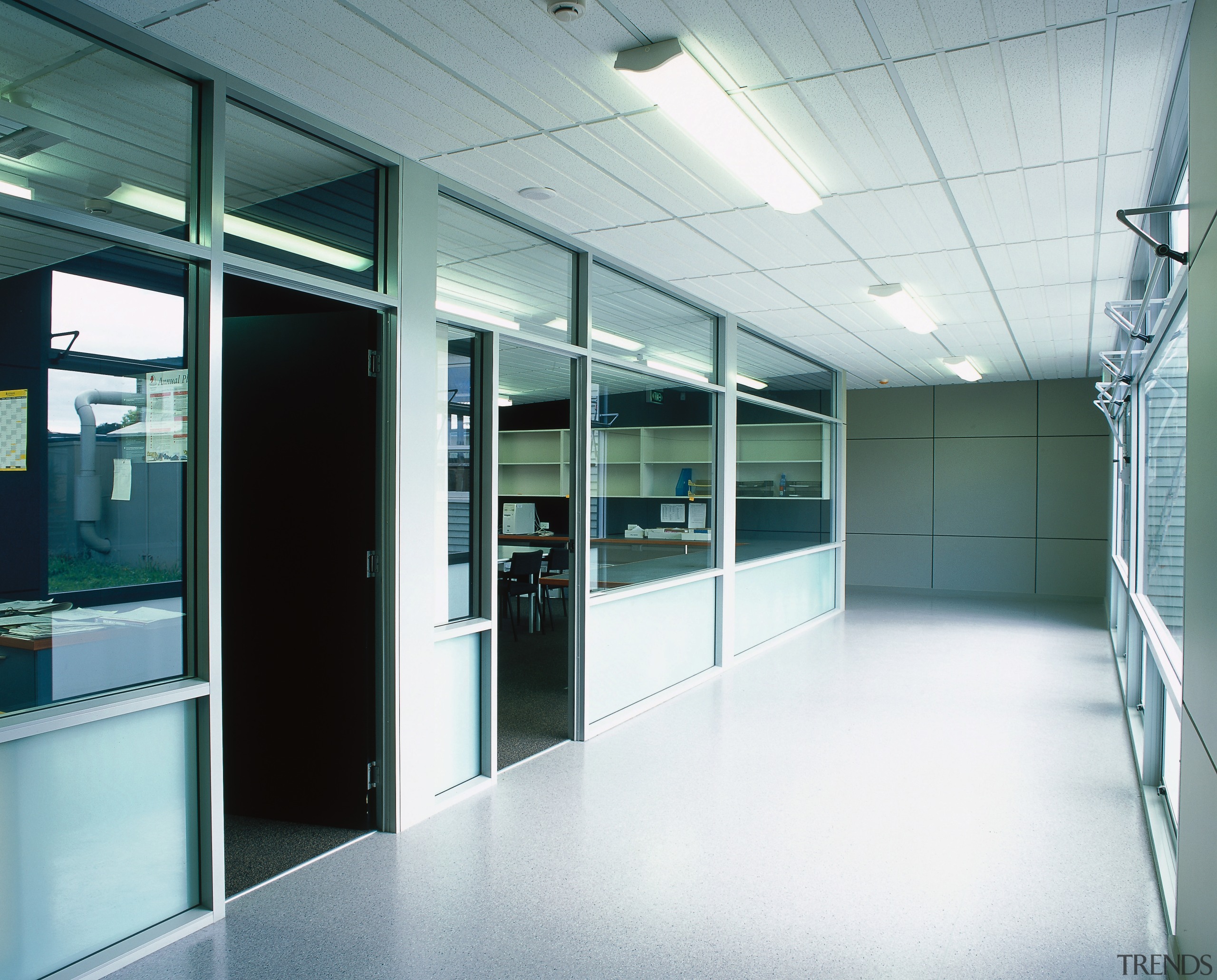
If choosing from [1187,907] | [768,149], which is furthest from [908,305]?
[1187,907]

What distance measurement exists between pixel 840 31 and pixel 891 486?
9896mm

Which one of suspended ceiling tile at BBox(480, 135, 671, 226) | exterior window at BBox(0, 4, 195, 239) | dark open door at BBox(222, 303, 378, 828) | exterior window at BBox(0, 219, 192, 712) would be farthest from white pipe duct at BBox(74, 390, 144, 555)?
→ suspended ceiling tile at BBox(480, 135, 671, 226)

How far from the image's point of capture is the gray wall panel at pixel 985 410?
35.7 feet

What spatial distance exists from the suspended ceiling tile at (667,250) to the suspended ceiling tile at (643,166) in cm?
31

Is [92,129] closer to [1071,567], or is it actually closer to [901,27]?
[901,27]

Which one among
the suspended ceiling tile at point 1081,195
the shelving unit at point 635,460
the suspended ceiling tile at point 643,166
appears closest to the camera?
the suspended ceiling tile at point 643,166

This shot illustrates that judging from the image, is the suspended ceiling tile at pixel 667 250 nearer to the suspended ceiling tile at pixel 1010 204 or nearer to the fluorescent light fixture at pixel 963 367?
the suspended ceiling tile at pixel 1010 204

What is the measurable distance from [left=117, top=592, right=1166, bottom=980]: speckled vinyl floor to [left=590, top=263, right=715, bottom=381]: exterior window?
90.2 inches

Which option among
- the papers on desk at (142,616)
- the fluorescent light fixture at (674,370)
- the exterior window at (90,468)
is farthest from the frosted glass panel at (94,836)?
the fluorescent light fixture at (674,370)

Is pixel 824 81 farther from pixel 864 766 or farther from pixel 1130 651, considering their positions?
pixel 1130 651

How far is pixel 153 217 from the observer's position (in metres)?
2.50

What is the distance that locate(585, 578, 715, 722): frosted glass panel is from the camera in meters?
4.83

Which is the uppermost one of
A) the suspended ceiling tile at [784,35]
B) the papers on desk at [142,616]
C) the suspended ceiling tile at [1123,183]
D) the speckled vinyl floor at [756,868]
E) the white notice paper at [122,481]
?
the suspended ceiling tile at [784,35]

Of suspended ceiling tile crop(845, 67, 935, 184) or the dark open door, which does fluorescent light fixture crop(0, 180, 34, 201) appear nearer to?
the dark open door
